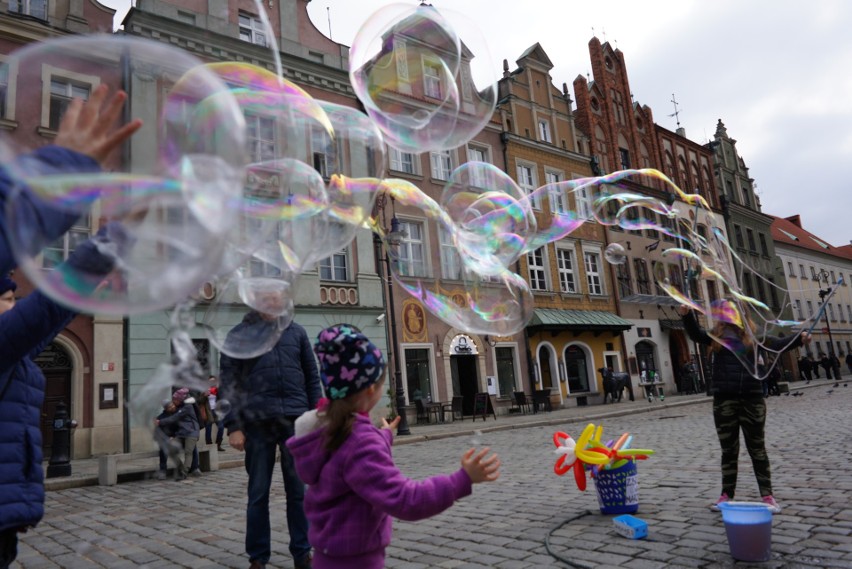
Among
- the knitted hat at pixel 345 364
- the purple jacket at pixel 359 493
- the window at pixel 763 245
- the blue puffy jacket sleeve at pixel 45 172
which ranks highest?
the window at pixel 763 245

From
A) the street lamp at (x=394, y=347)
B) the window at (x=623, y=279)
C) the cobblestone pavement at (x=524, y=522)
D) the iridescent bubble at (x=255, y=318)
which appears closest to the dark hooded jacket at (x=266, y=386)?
the iridescent bubble at (x=255, y=318)

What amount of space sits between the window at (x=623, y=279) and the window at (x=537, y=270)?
15.8 feet

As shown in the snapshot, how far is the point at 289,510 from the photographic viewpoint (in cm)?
389

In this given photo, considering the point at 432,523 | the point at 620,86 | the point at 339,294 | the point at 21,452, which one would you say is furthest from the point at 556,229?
the point at 620,86

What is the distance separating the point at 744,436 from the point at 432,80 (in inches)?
151

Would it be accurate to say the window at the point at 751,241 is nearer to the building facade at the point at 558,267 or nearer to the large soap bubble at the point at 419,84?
the building facade at the point at 558,267

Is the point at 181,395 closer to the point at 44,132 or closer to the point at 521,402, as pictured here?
the point at 44,132

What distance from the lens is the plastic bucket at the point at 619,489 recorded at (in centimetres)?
477

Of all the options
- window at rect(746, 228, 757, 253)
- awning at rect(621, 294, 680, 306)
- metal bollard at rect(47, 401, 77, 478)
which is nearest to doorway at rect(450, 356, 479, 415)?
awning at rect(621, 294, 680, 306)

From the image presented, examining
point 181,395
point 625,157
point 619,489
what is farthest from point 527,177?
point 619,489

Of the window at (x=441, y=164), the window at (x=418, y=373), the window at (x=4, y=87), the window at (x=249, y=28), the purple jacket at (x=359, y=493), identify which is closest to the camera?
the window at (x=4, y=87)

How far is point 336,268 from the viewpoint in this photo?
18.8 meters

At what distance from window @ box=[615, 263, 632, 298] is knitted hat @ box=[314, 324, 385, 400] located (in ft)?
87.8

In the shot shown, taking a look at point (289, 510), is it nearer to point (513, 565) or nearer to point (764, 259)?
point (513, 565)
